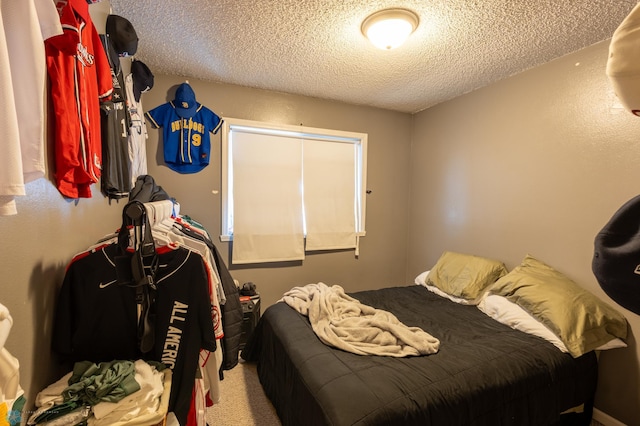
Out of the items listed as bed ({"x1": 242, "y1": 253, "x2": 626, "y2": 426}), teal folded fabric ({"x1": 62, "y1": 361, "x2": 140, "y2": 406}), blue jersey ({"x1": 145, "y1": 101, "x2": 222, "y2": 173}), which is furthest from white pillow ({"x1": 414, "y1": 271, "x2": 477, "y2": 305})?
blue jersey ({"x1": 145, "y1": 101, "x2": 222, "y2": 173})

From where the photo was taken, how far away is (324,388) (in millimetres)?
1335

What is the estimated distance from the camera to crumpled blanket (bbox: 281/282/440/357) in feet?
5.36

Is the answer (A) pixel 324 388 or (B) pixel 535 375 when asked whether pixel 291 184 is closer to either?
(A) pixel 324 388

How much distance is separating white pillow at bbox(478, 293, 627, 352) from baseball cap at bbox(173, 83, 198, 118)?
303cm

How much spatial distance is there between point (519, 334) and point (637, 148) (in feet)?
4.54

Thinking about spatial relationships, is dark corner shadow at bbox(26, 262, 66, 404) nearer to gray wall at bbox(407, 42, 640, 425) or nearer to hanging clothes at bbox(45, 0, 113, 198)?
hanging clothes at bbox(45, 0, 113, 198)

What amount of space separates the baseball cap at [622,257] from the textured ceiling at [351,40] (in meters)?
1.54

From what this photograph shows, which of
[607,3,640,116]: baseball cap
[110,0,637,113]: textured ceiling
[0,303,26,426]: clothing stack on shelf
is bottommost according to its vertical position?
[0,303,26,426]: clothing stack on shelf

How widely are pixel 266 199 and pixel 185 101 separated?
1168 mm

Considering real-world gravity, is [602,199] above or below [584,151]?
below

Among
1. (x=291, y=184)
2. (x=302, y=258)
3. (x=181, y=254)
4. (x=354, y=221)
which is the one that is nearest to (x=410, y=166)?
(x=354, y=221)

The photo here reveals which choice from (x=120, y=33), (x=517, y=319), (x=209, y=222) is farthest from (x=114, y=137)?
(x=517, y=319)

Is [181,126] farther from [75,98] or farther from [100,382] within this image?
[100,382]

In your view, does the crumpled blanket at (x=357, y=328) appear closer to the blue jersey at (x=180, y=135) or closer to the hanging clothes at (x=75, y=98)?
the hanging clothes at (x=75, y=98)
